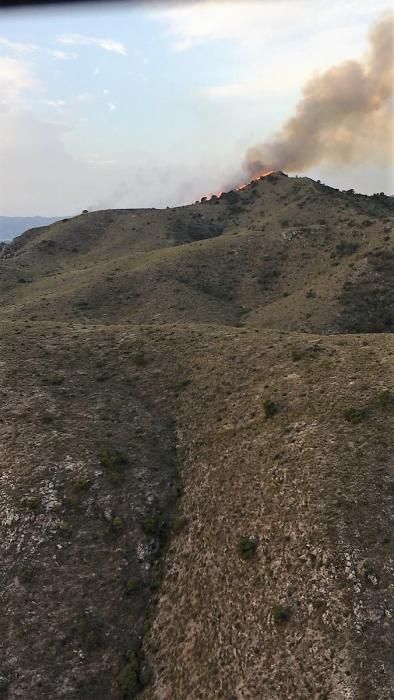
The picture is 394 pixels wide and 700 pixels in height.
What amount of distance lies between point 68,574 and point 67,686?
26.1 ft

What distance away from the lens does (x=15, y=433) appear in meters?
51.4

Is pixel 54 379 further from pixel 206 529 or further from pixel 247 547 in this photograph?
pixel 247 547

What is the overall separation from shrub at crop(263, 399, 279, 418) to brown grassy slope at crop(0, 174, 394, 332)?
52.1 m

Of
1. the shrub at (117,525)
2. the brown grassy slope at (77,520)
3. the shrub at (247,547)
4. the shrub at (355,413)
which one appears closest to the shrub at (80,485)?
the brown grassy slope at (77,520)

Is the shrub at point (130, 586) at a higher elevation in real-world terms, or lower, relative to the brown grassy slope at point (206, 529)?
lower

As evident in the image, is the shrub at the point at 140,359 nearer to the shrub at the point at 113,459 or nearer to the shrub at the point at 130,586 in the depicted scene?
the shrub at the point at 113,459

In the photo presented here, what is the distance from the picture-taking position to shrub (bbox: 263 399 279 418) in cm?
5127

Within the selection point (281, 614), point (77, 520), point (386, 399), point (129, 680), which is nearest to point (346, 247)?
point (386, 399)

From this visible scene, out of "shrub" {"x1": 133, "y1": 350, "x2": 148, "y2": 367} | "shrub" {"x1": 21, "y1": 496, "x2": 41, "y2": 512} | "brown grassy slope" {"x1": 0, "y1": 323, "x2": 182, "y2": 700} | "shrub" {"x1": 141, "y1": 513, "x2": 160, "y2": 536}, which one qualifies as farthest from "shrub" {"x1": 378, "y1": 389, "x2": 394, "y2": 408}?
"shrub" {"x1": 21, "y1": 496, "x2": 41, "y2": 512}

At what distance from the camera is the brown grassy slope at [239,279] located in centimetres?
10944

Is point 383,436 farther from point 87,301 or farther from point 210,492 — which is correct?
point 87,301

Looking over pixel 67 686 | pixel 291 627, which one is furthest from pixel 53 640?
pixel 291 627

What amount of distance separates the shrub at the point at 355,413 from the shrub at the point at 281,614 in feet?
62.6

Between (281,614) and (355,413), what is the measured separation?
20.4 meters
